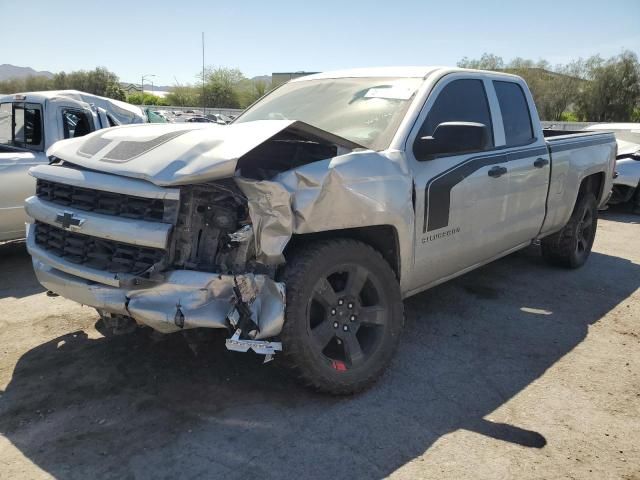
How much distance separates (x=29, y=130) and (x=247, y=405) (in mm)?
4783

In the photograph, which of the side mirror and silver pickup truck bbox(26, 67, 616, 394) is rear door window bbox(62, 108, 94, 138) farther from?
the side mirror

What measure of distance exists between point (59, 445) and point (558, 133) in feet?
22.2

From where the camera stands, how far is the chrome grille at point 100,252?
112 inches

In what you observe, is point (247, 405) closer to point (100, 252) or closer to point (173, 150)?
point (100, 252)

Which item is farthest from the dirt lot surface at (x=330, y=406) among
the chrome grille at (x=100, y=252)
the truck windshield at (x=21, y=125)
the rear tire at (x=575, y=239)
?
the truck windshield at (x=21, y=125)

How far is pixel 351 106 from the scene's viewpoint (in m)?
3.99

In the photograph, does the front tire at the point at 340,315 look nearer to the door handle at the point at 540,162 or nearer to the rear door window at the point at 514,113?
the rear door window at the point at 514,113

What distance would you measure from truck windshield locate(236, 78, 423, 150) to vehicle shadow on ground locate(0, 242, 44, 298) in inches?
104

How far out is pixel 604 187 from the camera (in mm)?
6402

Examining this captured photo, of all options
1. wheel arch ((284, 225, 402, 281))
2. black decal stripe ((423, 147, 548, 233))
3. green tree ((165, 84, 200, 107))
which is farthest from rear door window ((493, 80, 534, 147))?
green tree ((165, 84, 200, 107))

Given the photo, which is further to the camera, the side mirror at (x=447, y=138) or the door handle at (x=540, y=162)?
the door handle at (x=540, y=162)

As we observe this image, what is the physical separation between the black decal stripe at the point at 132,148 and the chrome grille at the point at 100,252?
472 mm

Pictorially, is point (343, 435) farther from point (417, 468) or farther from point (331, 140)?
point (331, 140)

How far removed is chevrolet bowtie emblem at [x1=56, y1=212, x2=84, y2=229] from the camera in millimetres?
3004
